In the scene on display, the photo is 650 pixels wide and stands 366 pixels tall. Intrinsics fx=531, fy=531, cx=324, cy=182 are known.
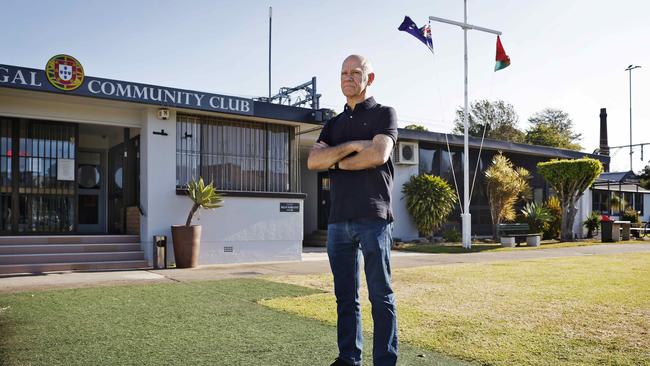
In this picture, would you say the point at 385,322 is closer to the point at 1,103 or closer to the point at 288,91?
the point at 1,103

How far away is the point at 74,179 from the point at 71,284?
4125mm

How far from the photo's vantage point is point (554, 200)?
18969 mm

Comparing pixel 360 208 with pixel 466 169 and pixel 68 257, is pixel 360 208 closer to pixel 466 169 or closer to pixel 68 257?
pixel 68 257

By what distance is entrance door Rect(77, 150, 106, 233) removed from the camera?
→ 11.5 meters

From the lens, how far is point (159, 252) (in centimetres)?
933

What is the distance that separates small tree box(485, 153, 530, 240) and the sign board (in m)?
11.9

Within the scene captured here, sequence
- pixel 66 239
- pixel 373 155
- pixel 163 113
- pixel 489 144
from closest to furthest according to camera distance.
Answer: pixel 373 155, pixel 66 239, pixel 163 113, pixel 489 144

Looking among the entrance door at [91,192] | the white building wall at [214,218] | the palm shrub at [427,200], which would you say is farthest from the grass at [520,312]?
the palm shrub at [427,200]

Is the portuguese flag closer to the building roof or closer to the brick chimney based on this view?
the building roof

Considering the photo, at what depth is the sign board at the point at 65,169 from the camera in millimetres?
10398

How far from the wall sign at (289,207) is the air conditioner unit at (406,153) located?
530cm

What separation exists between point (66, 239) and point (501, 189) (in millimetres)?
12384

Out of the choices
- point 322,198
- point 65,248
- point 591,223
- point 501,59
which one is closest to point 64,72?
point 65,248

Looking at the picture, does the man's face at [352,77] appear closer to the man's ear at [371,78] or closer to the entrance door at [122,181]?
the man's ear at [371,78]
